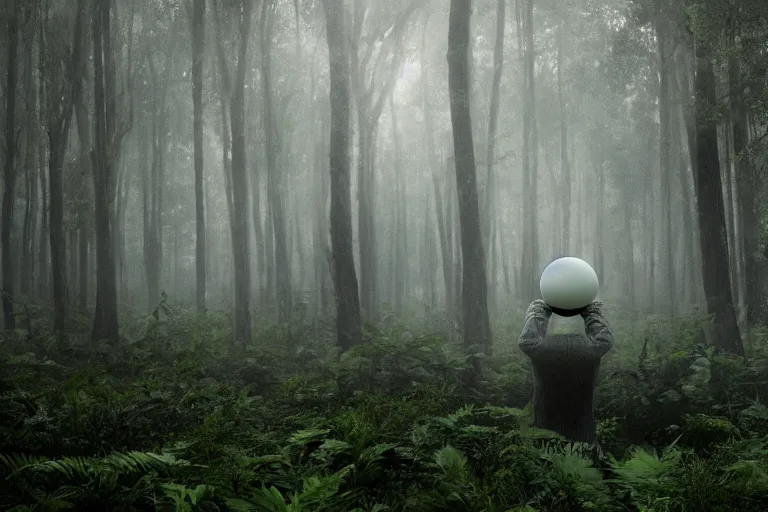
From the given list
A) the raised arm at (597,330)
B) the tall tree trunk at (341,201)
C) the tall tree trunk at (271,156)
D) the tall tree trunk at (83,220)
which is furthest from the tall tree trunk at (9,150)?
the raised arm at (597,330)

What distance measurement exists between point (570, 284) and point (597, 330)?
62cm

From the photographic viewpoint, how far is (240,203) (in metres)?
15.1

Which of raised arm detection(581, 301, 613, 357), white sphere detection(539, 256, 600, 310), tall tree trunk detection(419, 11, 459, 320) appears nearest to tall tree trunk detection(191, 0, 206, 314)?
tall tree trunk detection(419, 11, 459, 320)

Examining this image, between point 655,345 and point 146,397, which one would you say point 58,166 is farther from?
point 655,345

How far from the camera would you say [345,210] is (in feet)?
38.8

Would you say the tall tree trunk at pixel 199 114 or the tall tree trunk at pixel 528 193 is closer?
the tall tree trunk at pixel 199 114

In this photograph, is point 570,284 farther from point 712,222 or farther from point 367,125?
point 367,125

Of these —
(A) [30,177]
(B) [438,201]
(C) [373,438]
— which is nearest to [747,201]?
(B) [438,201]

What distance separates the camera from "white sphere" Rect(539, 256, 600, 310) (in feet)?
11.7

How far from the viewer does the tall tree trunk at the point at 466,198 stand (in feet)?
37.0

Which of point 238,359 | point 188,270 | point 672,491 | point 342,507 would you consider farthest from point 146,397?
point 188,270

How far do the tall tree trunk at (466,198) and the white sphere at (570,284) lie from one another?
24.6ft

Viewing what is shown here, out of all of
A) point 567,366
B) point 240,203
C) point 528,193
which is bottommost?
point 567,366

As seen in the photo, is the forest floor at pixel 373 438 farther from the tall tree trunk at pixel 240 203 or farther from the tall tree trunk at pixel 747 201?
the tall tree trunk at pixel 747 201
